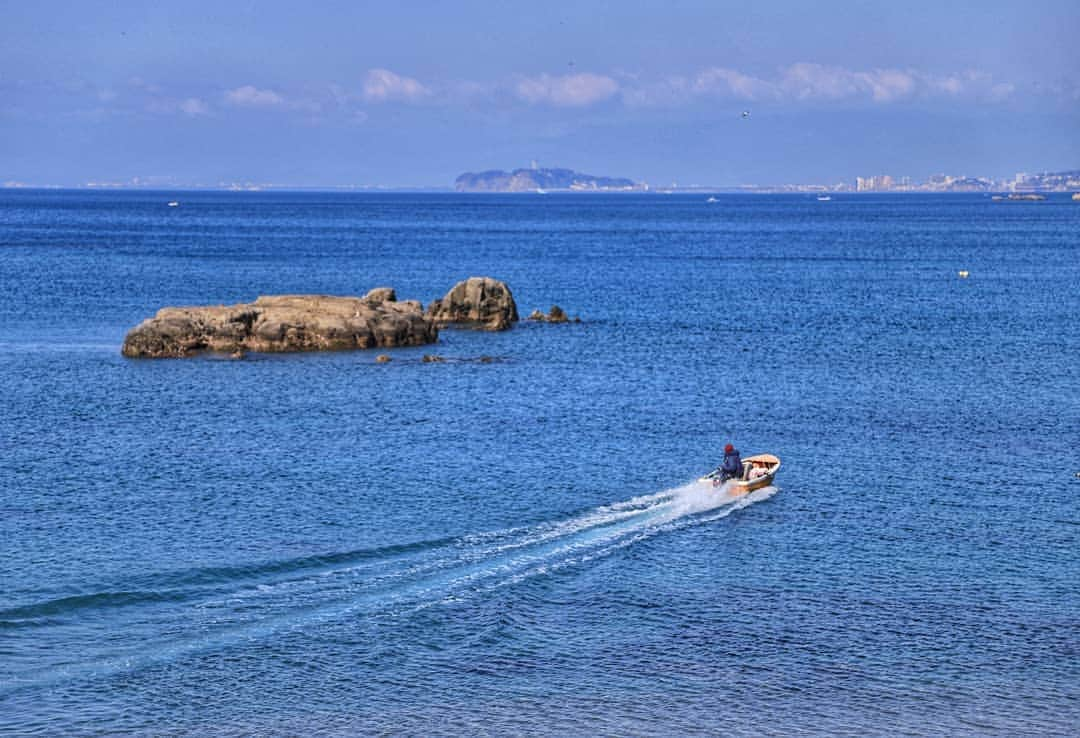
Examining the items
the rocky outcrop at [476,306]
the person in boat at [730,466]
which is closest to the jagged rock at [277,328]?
the rocky outcrop at [476,306]

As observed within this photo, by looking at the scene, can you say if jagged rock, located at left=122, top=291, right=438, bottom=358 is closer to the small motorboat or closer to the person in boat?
the small motorboat

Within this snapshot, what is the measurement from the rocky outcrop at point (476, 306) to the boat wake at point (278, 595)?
5936 centimetres

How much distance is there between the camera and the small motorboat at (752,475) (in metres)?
54.9

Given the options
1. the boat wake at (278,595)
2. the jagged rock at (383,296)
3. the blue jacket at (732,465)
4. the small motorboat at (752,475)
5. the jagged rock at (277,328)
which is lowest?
the boat wake at (278,595)

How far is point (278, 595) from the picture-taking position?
41719 mm

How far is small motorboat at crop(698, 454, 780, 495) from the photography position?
180ft

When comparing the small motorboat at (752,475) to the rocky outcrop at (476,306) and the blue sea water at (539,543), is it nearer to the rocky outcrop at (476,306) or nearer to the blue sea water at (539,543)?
the blue sea water at (539,543)

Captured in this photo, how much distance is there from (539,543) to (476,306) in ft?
208

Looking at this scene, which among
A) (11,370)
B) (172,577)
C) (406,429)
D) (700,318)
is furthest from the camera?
(700,318)

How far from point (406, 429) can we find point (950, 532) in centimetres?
2873

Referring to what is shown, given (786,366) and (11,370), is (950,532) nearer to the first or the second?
(786,366)

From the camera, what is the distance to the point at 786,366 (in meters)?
88.1

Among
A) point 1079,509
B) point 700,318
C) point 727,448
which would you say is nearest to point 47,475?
point 727,448

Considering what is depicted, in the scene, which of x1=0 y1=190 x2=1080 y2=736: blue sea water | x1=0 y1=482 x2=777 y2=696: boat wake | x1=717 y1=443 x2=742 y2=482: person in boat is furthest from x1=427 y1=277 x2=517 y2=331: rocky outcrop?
x1=0 y1=482 x2=777 y2=696: boat wake
